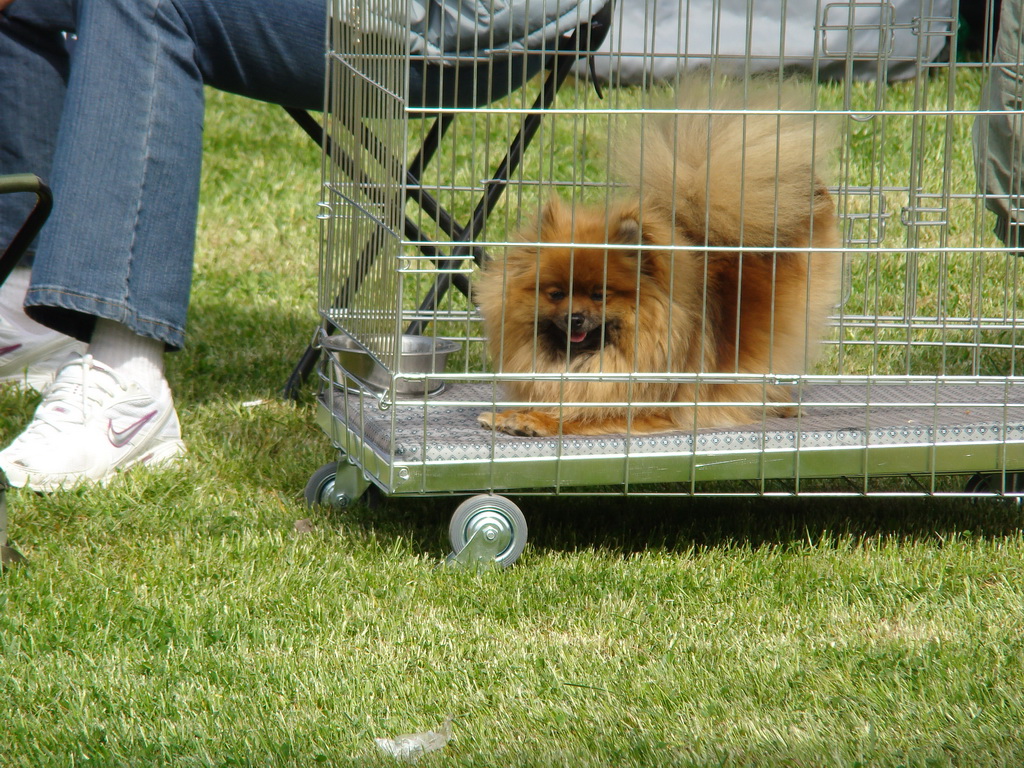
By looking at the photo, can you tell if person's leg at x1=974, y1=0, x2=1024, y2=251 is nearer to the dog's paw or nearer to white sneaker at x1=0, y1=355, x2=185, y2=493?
the dog's paw

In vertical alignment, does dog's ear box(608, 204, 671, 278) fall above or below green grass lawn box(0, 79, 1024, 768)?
above

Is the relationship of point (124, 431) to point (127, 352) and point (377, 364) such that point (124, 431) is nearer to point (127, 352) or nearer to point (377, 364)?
point (127, 352)

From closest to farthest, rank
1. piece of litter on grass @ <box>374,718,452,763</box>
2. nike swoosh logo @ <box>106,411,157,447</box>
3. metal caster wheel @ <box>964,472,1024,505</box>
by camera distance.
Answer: piece of litter on grass @ <box>374,718,452,763</box>, metal caster wheel @ <box>964,472,1024,505</box>, nike swoosh logo @ <box>106,411,157,447</box>

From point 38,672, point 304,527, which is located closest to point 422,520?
point 304,527

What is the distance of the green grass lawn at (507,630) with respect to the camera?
1651mm

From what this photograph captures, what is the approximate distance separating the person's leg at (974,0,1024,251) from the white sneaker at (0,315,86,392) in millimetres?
2587

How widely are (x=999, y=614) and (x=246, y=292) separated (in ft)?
10.6

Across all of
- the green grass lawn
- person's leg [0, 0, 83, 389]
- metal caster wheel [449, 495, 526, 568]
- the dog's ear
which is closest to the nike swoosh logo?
the green grass lawn

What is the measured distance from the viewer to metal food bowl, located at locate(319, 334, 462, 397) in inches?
96.7

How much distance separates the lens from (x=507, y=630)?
2.01m

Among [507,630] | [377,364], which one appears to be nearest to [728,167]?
[377,364]

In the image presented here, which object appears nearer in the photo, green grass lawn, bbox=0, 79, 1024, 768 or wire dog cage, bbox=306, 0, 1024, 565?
green grass lawn, bbox=0, 79, 1024, 768

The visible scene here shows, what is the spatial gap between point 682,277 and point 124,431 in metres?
1.37

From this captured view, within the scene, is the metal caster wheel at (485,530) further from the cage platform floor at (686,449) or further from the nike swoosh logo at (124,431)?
the nike swoosh logo at (124,431)
